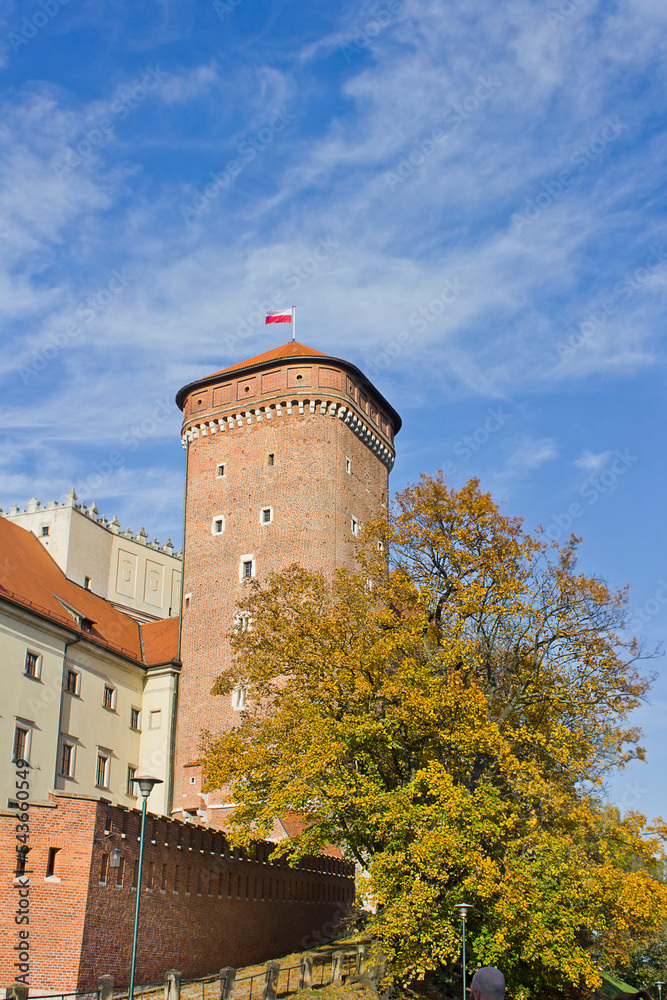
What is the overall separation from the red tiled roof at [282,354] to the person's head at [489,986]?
36819 millimetres

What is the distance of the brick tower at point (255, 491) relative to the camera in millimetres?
37562

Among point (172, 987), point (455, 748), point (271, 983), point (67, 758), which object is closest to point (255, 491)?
point (67, 758)

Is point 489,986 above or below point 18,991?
above

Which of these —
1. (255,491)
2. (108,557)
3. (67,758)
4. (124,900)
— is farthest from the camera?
(108,557)

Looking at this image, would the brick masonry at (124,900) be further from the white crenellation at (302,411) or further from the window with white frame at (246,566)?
the white crenellation at (302,411)

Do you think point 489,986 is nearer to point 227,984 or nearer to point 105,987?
point 105,987

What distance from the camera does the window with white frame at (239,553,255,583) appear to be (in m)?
38.2

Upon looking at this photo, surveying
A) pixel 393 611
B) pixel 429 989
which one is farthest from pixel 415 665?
pixel 429 989

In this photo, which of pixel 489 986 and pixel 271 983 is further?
pixel 271 983

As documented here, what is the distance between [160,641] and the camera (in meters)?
41.6

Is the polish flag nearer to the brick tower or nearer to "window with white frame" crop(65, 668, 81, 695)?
the brick tower

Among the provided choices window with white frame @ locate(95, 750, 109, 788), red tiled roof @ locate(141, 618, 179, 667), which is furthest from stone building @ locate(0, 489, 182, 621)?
window with white frame @ locate(95, 750, 109, 788)

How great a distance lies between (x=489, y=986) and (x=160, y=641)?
38.1 m

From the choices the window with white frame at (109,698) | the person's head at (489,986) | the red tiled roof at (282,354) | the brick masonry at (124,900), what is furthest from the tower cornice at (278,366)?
the person's head at (489,986)
